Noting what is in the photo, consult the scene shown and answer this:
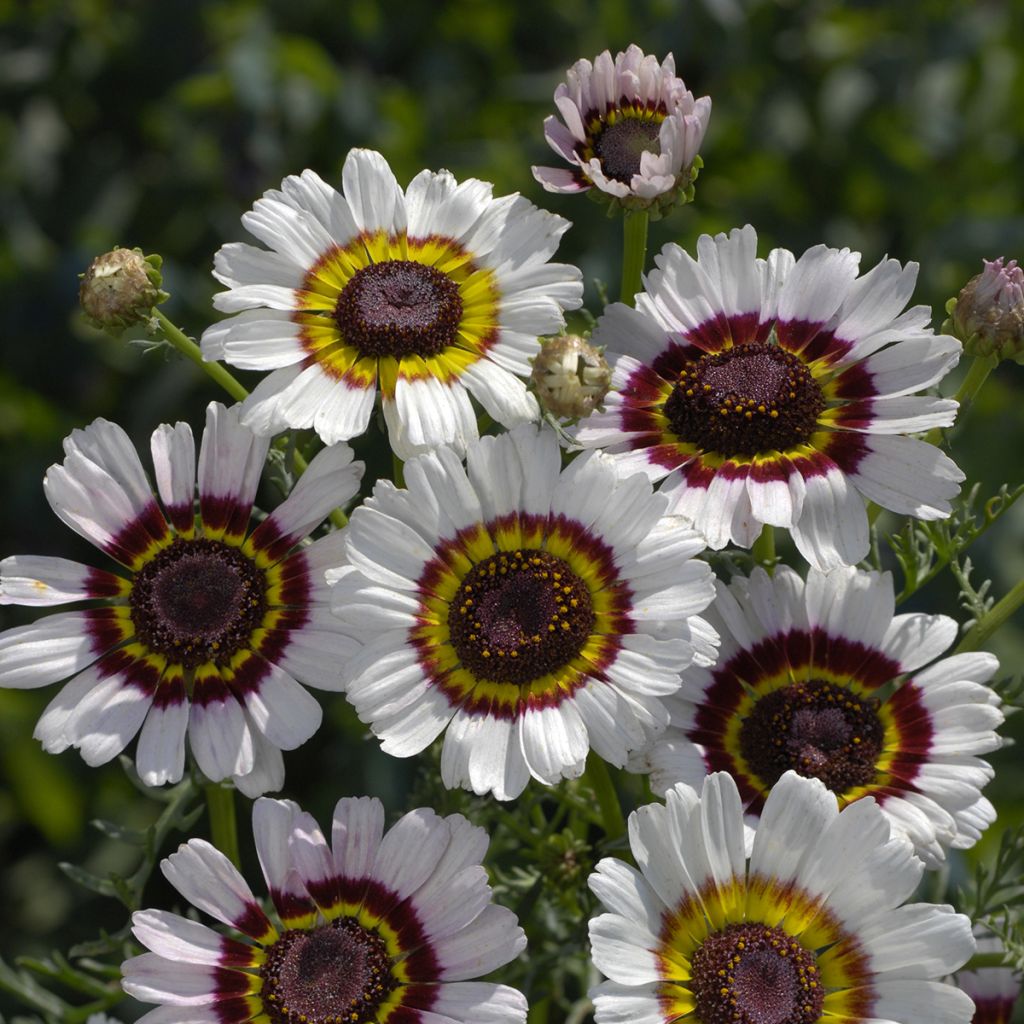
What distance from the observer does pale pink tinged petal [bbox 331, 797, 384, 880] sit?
147cm

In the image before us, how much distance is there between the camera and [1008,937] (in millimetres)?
1557

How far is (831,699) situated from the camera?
160 cm

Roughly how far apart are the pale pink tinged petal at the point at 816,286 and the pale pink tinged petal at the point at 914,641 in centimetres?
32

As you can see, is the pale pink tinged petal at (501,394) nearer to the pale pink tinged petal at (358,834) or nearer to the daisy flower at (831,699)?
the daisy flower at (831,699)

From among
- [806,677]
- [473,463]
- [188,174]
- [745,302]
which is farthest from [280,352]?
[188,174]

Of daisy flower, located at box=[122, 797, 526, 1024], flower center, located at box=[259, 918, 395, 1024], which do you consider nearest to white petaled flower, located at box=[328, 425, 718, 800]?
daisy flower, located at box=[122, 797, 526, 1024]

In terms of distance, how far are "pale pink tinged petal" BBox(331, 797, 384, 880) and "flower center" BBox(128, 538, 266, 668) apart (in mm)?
208

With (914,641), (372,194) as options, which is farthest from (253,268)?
(914,641)

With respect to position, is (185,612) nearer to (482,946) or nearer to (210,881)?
(210,881)

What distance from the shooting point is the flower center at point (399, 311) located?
5.11 feet

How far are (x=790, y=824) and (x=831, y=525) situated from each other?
28cm

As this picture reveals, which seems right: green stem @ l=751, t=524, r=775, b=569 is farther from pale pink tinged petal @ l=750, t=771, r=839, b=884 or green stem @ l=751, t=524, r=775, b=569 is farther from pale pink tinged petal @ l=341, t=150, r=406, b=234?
pale pink tinged petal @ l=341, t=150, r=406, b=234

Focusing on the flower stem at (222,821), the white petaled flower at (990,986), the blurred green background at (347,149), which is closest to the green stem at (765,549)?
the white petaled flower at (990,986)

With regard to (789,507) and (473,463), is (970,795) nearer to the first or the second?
(789,507)
